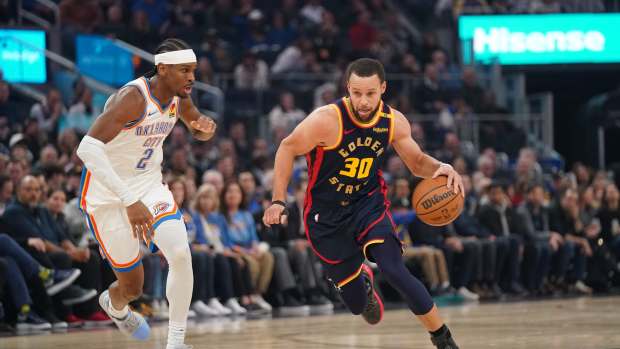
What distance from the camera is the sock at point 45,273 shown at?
10023mm

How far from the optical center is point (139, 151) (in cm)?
676

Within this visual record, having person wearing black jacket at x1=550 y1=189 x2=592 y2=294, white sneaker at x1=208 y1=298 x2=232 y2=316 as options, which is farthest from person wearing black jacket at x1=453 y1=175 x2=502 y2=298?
white sneaker at x1=208 y1=298 x2=232 y2=316

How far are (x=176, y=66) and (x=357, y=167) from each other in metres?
1.25

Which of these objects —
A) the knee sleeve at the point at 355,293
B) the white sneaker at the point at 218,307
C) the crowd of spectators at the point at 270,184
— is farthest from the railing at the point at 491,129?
the knee sleeve at the point at 355,293

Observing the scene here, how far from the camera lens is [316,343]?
26.6ft

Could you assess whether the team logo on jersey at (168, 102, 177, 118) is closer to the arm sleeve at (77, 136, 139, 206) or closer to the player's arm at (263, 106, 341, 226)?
the arm sleeve at (77, 136, 139, 206)

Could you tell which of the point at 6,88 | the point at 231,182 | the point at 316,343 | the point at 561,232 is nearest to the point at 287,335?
the point at 316,343

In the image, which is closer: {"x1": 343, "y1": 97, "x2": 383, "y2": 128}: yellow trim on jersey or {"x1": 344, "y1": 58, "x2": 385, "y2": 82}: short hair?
{"x1": 344, "y1": 58, "x2": 385, "y2": 82}: short hair

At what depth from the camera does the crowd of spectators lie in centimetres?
1059

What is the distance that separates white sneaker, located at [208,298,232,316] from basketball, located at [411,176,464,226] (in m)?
5.05

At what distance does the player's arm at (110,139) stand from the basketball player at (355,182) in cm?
73

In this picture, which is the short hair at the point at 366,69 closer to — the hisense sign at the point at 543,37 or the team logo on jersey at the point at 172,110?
the team logo on jersey at the point at 172,110

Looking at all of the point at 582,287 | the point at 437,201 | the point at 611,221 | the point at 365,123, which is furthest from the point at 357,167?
the point at 611,221

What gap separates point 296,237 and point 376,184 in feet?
18.7
